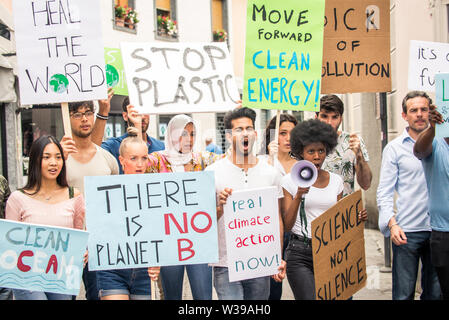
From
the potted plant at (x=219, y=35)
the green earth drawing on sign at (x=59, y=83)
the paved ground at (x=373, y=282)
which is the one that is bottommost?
the paved ground at (x=373, y=282)

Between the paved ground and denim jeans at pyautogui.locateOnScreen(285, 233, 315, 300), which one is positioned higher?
denim jeans at pyautogui.locateOnScreen(285, 233, 315, 300)

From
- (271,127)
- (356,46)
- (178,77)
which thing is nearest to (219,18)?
(271,127)

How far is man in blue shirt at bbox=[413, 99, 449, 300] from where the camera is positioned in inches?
148

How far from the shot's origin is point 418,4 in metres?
6.78

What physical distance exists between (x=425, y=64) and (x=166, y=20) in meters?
14.3

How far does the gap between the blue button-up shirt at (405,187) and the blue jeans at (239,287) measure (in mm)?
1163

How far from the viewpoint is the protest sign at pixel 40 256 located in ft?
10.6

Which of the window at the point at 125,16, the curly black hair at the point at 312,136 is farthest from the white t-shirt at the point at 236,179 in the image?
the window at the point at 125,16

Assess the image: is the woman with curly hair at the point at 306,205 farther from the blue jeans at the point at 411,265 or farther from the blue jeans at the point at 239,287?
the blue jeans at the point at 411,265

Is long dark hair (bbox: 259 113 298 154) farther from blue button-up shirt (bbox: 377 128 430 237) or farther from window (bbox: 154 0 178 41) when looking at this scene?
window (bbox: 154 0 178 41)

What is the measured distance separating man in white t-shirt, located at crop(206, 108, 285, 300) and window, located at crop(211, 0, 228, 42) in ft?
54.4

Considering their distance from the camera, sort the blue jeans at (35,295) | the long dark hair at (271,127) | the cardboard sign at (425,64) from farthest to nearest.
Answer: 1. the long dark hair at (271,127)
2. the cardboard sign at (425,64)
3. the blue jeans at (35,295)

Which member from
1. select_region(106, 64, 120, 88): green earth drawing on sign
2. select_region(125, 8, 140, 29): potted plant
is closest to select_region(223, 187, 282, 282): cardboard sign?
select_region(106, 64, 120, 88): green earth drawing on sign
